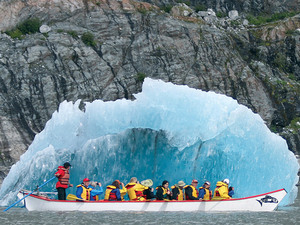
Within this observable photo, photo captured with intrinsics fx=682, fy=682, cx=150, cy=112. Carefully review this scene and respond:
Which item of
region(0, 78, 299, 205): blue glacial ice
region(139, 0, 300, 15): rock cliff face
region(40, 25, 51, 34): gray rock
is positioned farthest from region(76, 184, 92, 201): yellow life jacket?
region(139, 0, 300, 15): rock cliff face

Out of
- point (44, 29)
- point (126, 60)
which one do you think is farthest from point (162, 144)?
point (44, 29)

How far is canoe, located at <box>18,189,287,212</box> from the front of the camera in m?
30.9

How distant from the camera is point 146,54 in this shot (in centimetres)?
7706

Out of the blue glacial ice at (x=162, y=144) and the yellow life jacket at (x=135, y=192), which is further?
the blue glacial ice at (x=162, y=144)

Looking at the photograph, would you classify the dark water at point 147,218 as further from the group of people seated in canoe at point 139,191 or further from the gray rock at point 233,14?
the gray rock at point 233,14

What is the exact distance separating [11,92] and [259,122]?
4005cm

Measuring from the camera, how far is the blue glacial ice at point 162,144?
114 ft

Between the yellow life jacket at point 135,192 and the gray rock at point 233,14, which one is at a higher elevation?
the gray rock at point 233,14

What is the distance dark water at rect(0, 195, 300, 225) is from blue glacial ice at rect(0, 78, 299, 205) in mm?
4191

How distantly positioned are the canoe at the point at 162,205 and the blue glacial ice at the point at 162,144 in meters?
3.25

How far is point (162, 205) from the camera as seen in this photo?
3125 centimetres

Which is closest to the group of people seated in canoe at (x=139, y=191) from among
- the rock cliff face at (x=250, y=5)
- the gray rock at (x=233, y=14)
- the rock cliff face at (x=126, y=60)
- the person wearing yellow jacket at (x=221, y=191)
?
the person wearing yellow jacket at (x=221, y=191)

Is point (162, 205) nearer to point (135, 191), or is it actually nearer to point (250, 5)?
point (135, 191)

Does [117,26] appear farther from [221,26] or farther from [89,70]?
[221,26]
